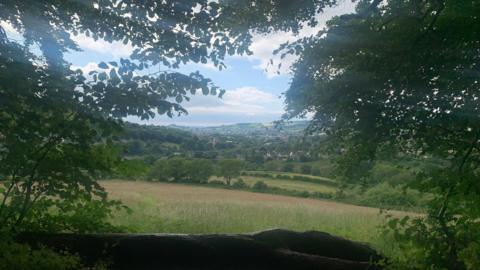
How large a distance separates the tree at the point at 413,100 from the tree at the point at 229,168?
22.3m

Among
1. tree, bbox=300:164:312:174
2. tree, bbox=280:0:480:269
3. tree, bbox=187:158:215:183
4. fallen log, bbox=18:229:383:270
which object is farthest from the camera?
tree, bbox=300:164:312:174

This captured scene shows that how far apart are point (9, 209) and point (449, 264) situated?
4365 millimetres

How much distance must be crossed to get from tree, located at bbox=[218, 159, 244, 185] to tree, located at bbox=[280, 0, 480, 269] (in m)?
22.3

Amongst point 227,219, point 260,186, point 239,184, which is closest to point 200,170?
point 239,184

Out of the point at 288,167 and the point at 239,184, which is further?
the point at 288,167

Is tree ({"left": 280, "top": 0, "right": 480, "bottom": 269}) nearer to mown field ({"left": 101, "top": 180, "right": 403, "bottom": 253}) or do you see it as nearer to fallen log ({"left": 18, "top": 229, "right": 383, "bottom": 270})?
fallen log ({"left": 18, "top": 229, "right": 383, "bottom": 270})

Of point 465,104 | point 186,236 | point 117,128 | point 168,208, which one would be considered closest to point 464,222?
point 465,104

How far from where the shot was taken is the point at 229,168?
29859 millimetres

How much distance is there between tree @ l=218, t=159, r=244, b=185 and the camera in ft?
95.0

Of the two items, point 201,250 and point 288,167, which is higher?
point 201,250

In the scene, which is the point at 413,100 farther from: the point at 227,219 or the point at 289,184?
the point at 289,184

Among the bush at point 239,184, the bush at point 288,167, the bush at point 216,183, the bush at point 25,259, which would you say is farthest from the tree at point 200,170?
the bush at point 25,259

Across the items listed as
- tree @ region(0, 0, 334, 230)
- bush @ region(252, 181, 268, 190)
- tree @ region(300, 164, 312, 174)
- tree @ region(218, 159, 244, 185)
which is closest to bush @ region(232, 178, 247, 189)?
tree @ region(218, 159, 244, 185)

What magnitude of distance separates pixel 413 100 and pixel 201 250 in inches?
147
